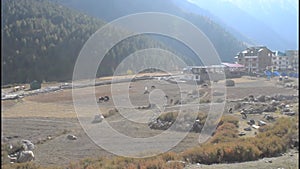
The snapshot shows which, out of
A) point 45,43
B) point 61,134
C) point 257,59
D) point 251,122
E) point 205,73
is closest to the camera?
point 61,134

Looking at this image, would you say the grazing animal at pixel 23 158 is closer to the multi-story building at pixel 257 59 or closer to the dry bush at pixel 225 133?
the dry bush at pixel 225 133

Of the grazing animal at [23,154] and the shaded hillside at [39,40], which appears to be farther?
the shaded hillside at [39,40]

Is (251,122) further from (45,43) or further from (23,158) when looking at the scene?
(45,43)

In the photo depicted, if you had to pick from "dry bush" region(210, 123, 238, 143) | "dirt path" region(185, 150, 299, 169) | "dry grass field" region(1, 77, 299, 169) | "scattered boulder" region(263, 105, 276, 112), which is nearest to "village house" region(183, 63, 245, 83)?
"dry grass field" region(1, 77, 299, 169)

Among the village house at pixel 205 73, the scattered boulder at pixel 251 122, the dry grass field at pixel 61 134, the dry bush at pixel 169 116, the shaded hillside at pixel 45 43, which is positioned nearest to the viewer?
the dry grass field at pixel 61 134

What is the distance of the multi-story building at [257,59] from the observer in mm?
72938

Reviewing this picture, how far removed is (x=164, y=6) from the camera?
536ft

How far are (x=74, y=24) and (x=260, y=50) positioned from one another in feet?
144

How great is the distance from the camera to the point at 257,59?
72.9 metres

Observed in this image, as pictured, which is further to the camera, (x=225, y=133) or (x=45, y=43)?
(x=45, y=43)

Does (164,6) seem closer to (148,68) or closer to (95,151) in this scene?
(148,68)

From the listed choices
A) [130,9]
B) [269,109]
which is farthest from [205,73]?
[130,9]

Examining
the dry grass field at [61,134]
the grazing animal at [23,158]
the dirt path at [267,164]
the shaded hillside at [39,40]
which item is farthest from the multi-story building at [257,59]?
the grazing animal at [23,158]

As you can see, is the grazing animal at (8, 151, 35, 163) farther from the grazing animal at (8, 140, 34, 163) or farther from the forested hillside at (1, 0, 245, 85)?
the forested hillside at (1, 0, 245, 85)
